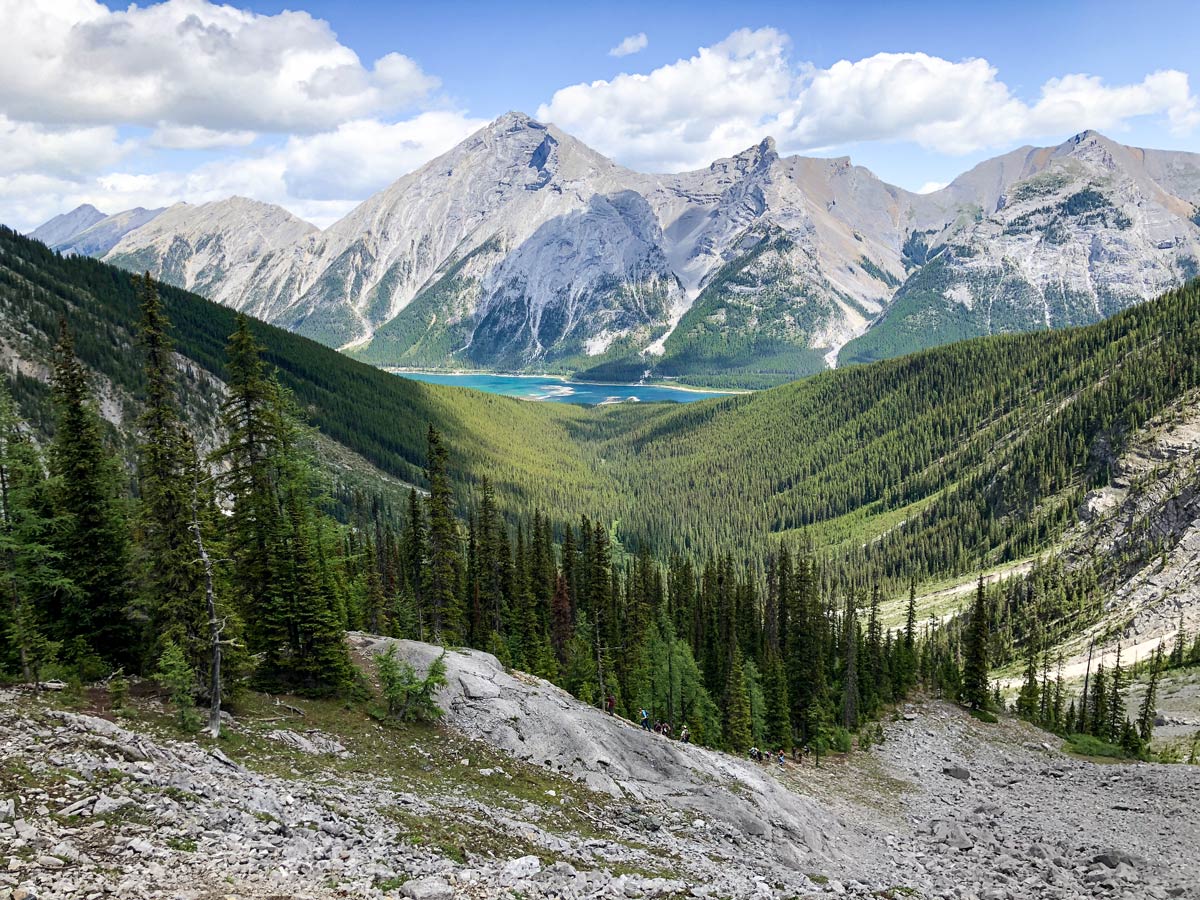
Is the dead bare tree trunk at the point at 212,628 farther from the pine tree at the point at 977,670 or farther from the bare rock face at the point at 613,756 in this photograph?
the pine tree at the point at 977,670

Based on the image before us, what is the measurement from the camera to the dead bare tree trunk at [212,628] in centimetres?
2781

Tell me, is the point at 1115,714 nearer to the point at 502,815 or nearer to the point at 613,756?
the point at 613,756

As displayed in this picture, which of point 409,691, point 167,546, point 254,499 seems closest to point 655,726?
point 409,691

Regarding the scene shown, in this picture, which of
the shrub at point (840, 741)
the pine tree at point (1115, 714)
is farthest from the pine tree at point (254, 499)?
the pine tree at point (1115, 714)

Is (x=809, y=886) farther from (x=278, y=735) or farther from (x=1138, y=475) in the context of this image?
(x=1138, y=475)

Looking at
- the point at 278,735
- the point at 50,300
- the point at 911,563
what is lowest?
the point at 911,563

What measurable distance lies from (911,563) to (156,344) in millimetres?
185447

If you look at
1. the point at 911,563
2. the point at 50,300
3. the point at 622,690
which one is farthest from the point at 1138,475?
the point at 50,300

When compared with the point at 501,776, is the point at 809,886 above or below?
below

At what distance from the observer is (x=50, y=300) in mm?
177875

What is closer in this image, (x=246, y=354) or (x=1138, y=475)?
(x=246, y=354)

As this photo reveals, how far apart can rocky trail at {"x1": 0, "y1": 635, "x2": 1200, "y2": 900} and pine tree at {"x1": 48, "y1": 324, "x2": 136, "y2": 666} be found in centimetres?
693

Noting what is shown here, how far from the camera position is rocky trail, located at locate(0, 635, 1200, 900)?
18266mm

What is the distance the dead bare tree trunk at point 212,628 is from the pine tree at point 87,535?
6.67 metres
